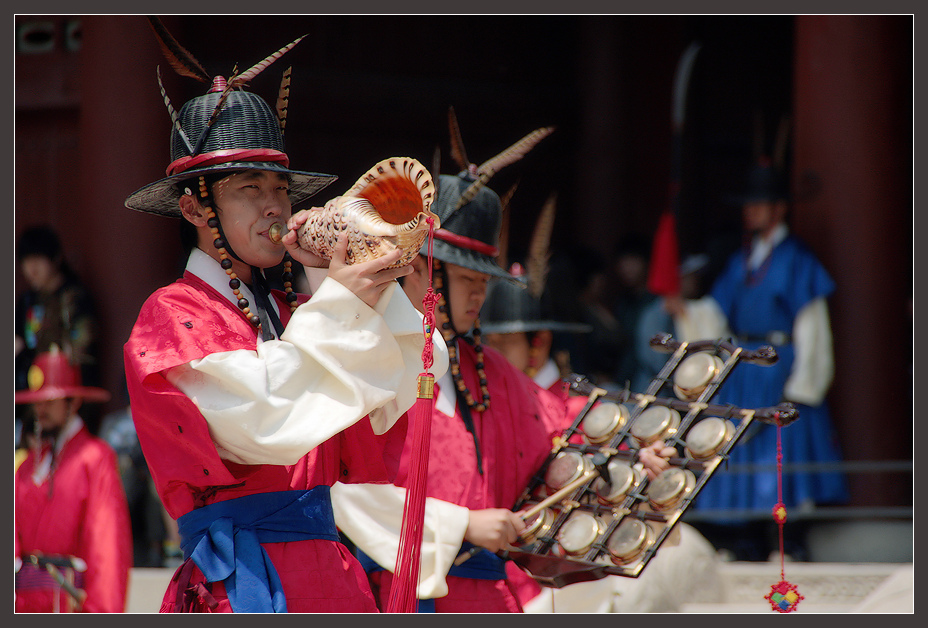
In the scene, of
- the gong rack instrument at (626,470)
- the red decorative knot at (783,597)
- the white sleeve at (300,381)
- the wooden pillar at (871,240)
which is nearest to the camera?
the white sleeve at (300,381)

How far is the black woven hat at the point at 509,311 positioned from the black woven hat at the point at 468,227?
1.42 metres

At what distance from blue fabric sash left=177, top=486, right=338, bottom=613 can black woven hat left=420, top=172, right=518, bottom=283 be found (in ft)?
3.50

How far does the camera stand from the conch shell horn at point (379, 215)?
1942mm

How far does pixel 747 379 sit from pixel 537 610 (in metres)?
3.29


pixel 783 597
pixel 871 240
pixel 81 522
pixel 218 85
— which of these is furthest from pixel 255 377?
pixel 871 240

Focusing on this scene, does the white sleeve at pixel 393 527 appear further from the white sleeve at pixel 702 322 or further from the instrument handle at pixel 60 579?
the white sleeve at pixel 702 322

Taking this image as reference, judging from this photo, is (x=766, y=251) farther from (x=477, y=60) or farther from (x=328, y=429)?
(x=328, y=429)

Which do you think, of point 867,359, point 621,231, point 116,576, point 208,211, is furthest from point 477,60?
point 208,211

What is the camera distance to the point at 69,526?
4.54m

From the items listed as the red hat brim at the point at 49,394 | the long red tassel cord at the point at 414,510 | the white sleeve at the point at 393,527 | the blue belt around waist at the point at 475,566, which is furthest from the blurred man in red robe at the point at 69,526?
the long red tassel cord at the point at 414,510

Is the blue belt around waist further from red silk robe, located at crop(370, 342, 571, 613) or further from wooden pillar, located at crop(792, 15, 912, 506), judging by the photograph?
wooden pillar, located at crop(792, 15, 912, 506)

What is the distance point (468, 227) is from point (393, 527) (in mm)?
863

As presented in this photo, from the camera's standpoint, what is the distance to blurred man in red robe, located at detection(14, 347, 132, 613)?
4.38 meters

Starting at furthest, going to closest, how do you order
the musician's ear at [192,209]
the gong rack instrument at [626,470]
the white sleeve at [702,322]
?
the white sleeve at [702,322], the gong rack instrument at [626,470], the musician's ear at [192,209]
